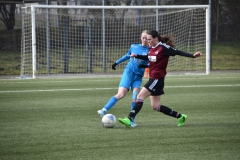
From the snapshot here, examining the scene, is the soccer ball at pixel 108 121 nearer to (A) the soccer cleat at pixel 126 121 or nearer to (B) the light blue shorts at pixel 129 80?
(A) the soccer cleat at pixel 126 121

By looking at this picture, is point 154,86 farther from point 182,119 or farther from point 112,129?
point 112,129

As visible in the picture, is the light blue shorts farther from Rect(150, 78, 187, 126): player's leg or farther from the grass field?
Rect(150, 78, 187, 126): player's leg

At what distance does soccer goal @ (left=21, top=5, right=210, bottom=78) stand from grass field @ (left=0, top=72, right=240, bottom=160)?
7.46m

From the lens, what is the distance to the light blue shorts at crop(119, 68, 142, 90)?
373 inches

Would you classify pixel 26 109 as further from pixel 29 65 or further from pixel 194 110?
pixel 29 65

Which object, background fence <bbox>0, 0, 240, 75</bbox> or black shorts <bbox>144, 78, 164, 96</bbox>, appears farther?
background fence <bbox>0, 0, 240, 75</bbox>

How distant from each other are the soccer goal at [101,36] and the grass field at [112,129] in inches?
294

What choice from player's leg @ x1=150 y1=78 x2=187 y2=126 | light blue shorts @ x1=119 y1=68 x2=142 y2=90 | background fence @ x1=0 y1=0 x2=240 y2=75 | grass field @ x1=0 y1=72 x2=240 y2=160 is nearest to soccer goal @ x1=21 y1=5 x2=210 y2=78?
background fence @ x1=0 y1=0 x2=240 y2=75

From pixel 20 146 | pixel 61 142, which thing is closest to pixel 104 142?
pixel 61 142

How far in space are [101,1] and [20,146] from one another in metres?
17.6

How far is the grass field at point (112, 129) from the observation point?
627 centimetres

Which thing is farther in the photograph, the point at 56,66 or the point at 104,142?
the point at 56,66

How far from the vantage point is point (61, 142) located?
6.98 metres

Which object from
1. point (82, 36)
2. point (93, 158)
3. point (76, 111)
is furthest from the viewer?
point (82, 36)
